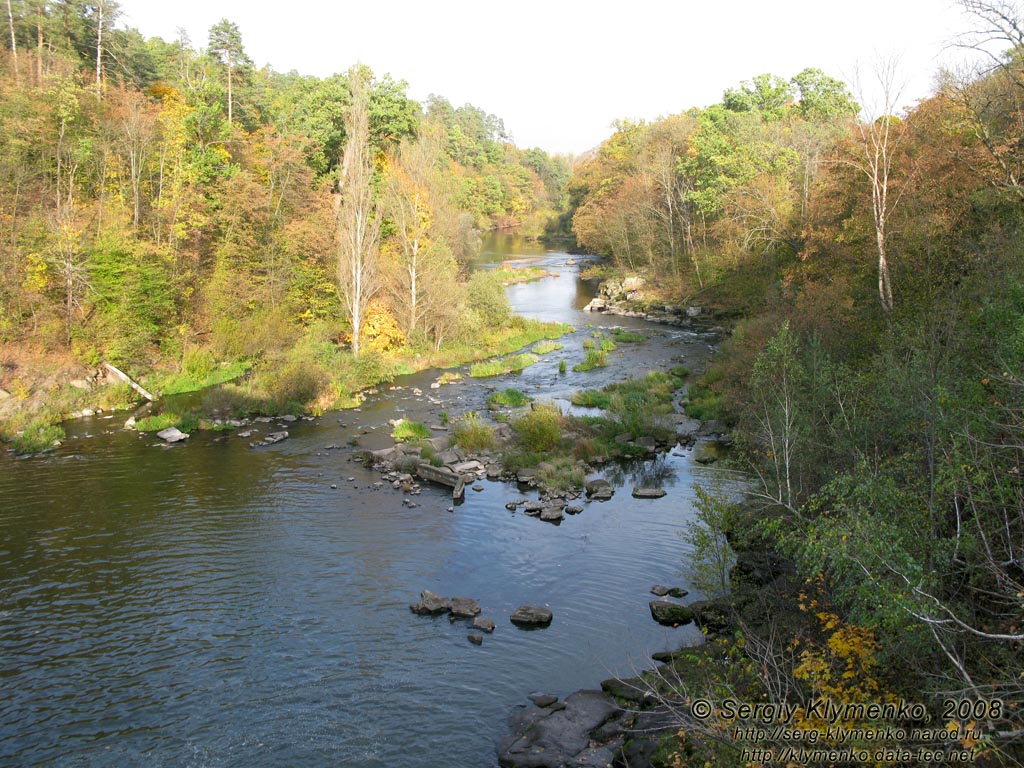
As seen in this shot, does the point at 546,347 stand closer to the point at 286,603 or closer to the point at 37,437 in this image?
the point at 37,437

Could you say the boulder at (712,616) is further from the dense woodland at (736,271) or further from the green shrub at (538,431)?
the green shrub at (538,431)

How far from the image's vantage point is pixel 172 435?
25609 millimetres

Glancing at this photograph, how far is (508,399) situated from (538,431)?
5.77 meters

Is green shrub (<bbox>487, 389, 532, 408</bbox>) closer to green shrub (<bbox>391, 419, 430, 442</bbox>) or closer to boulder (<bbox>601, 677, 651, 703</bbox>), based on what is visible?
green shrub (<bbox>391, 419, 430, 442</bbox>)

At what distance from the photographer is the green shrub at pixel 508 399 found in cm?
2986

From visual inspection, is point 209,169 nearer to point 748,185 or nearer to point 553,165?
point 748,185

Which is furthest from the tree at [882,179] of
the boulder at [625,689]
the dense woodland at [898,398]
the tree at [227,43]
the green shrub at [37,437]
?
the tree at [227,43]

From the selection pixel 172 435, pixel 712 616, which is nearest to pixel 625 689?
pixel 712 616

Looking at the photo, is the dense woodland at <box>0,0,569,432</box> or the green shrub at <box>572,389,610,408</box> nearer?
the green shrub at <box>572,389,610,408</box>

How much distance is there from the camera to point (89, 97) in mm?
34969

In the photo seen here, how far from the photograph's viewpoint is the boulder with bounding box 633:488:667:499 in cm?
2105

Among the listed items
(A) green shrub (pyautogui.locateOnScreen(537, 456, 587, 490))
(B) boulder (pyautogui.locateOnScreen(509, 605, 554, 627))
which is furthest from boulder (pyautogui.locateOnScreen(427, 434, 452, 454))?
(B) boulder (pyautogui.locateOnScreen(509, 605, 554, 627))

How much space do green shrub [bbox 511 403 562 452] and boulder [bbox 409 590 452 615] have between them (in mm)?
9783

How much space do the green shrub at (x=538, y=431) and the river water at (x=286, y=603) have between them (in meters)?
2.48
